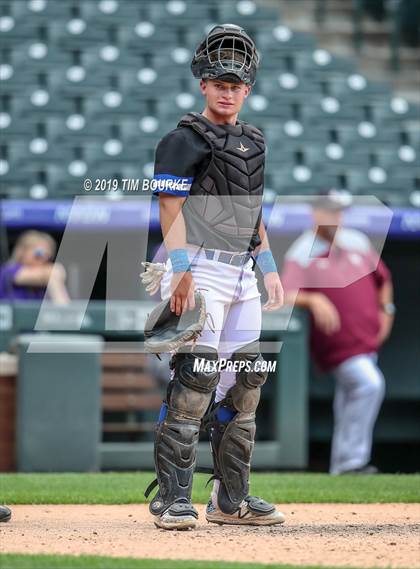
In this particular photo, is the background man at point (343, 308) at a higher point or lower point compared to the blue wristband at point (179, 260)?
lower

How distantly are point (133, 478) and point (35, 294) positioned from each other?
2177mm

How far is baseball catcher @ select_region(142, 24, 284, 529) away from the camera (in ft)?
13.5

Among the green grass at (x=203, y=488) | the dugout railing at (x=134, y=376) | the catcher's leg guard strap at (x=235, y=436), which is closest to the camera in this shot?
the catcher's leg guard strap at (x=235, y=436)

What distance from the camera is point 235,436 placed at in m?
4.33

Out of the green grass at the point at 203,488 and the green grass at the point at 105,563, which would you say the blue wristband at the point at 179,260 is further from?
the green grass at the point at 203,488

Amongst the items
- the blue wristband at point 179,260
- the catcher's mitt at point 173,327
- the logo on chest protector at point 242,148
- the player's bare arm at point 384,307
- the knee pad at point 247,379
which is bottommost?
the player's bare arm at point 384,307

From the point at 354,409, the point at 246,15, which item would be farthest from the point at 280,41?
the point at 354,409

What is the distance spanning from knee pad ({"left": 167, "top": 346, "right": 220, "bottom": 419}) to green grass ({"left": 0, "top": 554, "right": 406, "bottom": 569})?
0.82 meters

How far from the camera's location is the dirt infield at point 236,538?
3.55 m

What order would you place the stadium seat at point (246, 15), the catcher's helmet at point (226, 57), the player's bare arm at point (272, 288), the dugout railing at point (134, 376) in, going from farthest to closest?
the stadium seat at point (246, 15) < the dugout railing at point (134, 376) < the player's bare arm at point (272, 288) < the catcher's helmet at point (226, 57)

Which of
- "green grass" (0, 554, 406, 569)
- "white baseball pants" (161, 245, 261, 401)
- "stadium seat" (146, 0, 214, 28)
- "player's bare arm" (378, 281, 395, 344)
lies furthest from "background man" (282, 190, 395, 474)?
"green grass" (0, 554, 406, 569)

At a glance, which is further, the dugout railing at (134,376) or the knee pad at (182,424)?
the dugout railing at (134,376)

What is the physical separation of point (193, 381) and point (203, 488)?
78.4 inches

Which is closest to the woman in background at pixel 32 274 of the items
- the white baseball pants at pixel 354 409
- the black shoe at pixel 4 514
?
the white baseball pants at pixel 354 409
